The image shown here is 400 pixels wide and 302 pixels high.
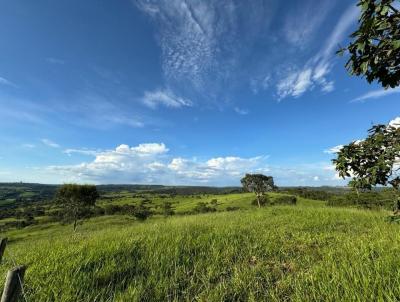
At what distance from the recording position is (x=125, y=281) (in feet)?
17.4

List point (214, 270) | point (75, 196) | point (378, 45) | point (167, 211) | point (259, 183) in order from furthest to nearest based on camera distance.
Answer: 1. point (167, 211)
2. point (259, 183)
3. point (75, 196)
4. point (214, 270)
5. point (378, 45)

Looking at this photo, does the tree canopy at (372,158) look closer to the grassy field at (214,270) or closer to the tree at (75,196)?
the grassy field at (214,270)

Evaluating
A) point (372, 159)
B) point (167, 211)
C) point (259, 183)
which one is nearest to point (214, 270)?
point (372, 159)

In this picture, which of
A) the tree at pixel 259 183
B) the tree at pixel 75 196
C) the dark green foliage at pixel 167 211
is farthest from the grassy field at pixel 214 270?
the tree at pixel 259 183

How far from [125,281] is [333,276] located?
4.07 meters

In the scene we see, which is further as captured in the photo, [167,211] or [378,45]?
[167,211]

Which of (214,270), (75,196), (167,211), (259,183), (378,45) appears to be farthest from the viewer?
(167,211)

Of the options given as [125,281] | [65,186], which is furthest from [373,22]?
[65,186]

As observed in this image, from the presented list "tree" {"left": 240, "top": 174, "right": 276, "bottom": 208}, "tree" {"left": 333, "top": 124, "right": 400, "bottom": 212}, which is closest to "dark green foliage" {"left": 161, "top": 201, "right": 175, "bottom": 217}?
"tree" {"left": 240, "top": 174, "right": 276, "bottom": 208}

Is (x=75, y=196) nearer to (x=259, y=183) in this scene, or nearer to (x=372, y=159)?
(x=259, y=183)

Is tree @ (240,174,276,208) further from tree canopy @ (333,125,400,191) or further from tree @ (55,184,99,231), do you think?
tree canopy @ (333,125,400,191)

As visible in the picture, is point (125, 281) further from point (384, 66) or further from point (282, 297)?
point (384, 66)

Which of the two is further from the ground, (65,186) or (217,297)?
(65,186)

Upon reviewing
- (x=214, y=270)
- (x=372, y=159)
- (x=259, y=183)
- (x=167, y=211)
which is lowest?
(x=167, y=211)
